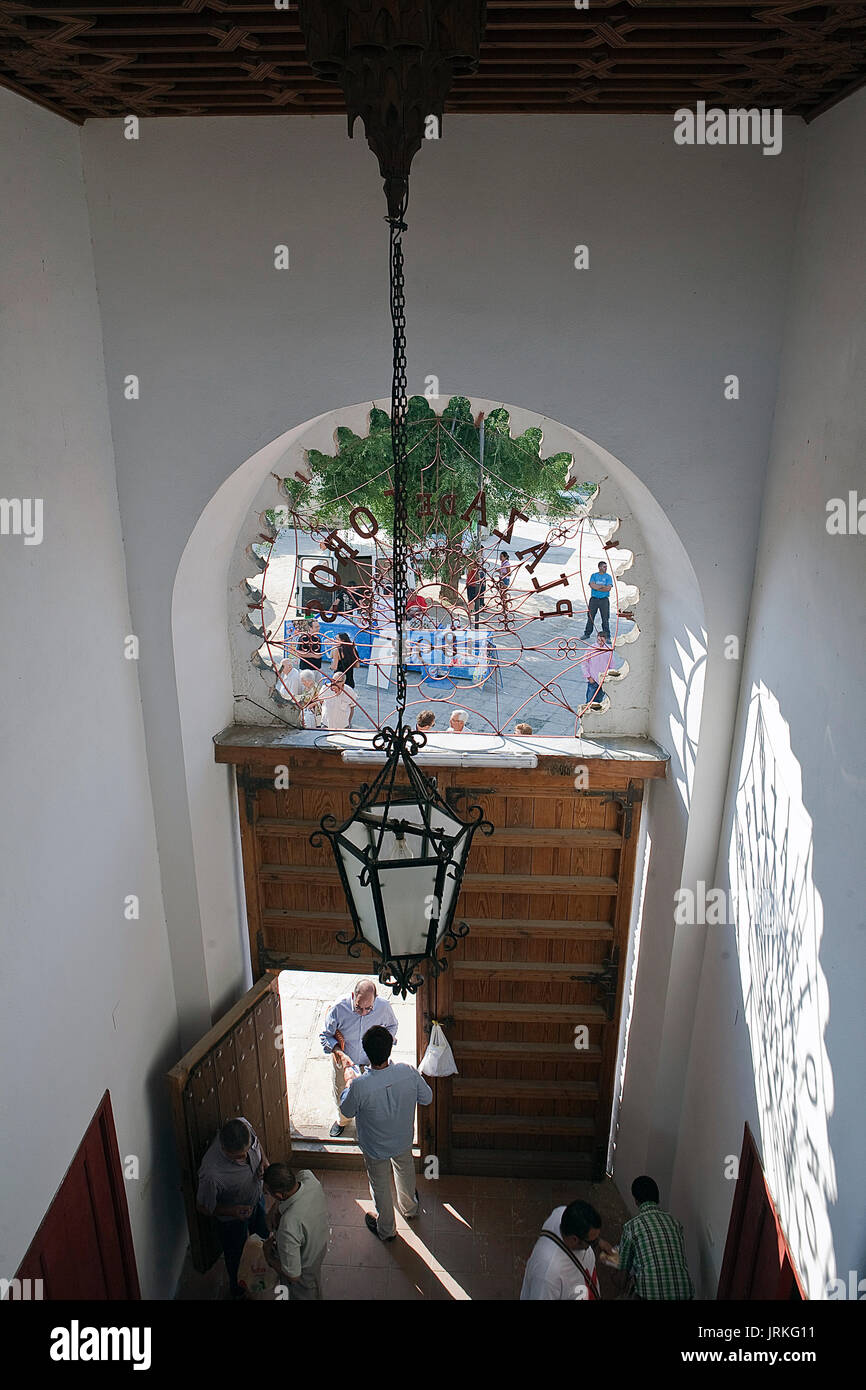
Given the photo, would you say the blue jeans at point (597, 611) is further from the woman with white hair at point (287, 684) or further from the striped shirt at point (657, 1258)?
the striped shirt at point (657, 1258)

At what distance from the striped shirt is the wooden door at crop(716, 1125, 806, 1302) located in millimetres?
151

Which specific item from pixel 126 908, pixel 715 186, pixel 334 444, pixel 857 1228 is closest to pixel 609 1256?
pixel 857 1228

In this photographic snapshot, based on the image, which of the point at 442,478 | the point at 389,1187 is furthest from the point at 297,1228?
the point at 442,478

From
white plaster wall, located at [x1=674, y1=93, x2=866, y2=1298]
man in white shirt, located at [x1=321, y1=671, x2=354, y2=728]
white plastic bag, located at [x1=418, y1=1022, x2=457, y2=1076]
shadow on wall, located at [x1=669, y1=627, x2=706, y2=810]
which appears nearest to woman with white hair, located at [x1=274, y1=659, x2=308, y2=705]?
man in white shirt, located at [x1=321, y1=671, x2=354, y2=728]

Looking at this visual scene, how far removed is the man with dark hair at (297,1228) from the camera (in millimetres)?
3598

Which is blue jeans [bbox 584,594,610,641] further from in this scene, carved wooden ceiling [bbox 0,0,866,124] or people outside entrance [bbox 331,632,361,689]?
carved wooden ceiling [bbox 0,0,866,124]

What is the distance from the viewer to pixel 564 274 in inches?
123

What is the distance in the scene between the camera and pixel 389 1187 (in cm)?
423

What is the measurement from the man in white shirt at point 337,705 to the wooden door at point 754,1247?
215 cm

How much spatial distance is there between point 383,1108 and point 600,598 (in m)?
2.30

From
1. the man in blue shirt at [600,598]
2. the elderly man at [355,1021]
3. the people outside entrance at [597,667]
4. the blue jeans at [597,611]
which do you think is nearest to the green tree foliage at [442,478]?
the man in blue shirt at [600,598]

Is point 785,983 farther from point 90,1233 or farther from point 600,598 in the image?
point 90,1233

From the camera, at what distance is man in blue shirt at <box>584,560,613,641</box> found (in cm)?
383
